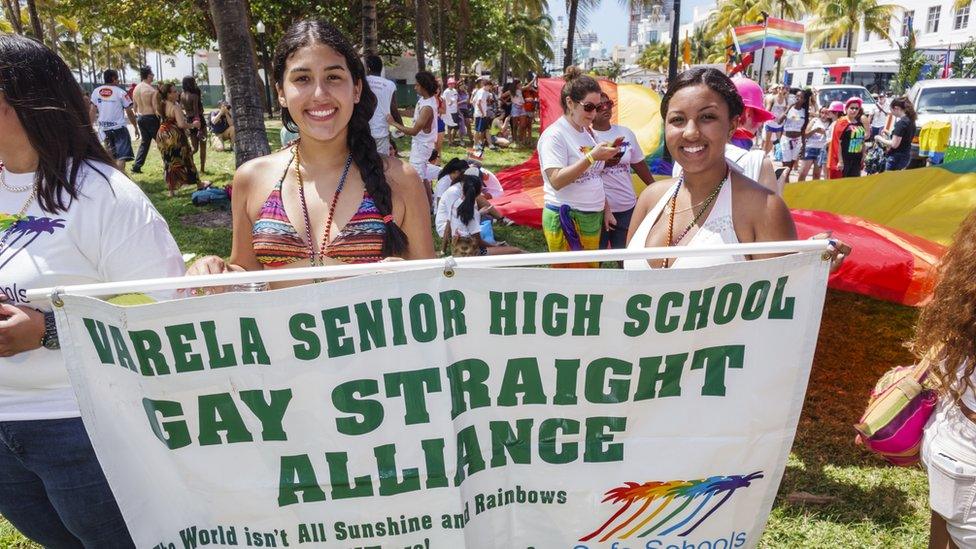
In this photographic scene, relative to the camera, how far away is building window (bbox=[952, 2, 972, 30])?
40.1m

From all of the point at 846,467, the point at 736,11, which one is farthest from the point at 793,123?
the point at 736,11

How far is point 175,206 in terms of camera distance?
995 centimetres

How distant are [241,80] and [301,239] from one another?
569 cm

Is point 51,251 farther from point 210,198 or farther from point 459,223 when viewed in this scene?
point 210,198

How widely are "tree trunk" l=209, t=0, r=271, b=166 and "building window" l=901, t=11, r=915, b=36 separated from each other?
50.2 m

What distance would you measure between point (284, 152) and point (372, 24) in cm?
1147

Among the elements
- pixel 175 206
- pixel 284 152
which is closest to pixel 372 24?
pixel 175 206

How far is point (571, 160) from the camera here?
184 inches

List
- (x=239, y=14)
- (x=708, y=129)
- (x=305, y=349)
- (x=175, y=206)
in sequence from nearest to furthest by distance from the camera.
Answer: (x=305, y=349) → (x=708, y=129) → (x=239, y=14) → (x=175, y=206)

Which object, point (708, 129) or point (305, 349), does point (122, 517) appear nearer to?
point (305, 349)

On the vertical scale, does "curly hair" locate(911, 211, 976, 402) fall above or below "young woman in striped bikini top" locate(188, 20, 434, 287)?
below

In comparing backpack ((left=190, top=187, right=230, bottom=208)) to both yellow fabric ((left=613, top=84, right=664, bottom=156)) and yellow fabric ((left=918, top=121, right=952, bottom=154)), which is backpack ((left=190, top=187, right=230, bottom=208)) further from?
yellow fabric ((left=918, top=121, right=952, bottom=154))

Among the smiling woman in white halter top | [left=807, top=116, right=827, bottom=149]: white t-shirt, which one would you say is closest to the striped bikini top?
the smiling woman in white halter top

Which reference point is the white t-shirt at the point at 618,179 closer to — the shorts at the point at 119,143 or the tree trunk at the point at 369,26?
the tree trunk at the point at 369,26
